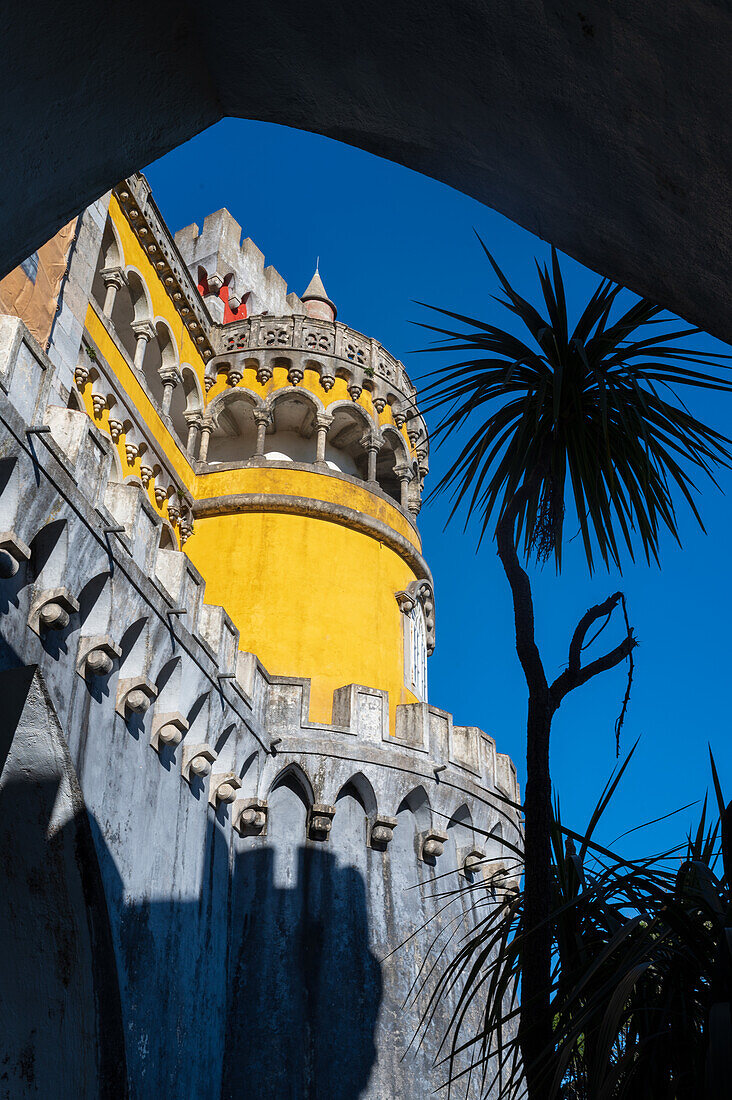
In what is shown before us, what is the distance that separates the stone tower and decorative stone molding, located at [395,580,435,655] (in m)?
0.07

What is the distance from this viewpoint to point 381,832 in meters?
14.3

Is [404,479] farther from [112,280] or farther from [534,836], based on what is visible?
[534,836]

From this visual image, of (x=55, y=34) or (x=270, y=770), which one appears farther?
(x=270, y=770)

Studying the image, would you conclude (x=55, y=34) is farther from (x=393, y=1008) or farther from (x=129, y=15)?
(x=393, y=1008)

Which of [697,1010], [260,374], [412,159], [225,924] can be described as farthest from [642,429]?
[260,374]

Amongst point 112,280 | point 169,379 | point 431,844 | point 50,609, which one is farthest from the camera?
point 169,379

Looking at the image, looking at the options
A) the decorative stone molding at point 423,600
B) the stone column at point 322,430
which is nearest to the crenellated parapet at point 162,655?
the decorative stone molding at point 423,600

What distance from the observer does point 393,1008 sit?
1307 centimetres

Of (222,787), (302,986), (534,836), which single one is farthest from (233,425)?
(534,836)

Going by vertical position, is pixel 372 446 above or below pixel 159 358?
below

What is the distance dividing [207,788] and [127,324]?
357 inches

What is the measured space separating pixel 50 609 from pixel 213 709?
387 centimetres

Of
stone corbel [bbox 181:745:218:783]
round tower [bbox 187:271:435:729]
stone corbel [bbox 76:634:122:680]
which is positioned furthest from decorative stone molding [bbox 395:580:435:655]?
stone corbel [bbox 76:634:122:680]

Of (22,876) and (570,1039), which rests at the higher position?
(22,876)
